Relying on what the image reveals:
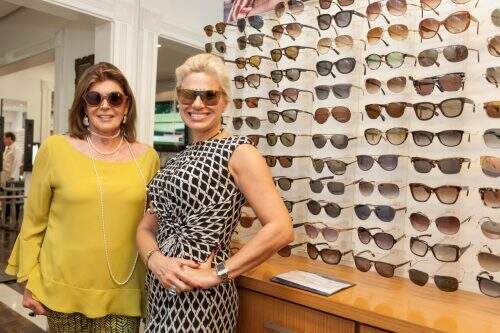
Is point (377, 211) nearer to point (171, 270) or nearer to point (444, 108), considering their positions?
point (444, 108)

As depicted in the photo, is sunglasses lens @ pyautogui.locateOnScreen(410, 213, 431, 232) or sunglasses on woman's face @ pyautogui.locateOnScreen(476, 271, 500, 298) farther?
sunglasses lens @ pyautogui.locateOnScreen(410, 213, 431, 232)

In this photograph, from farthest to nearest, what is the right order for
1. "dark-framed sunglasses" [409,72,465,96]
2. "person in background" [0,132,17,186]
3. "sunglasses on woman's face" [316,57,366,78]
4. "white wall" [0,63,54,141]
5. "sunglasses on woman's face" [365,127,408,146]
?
"white wall" [0,63,54,141] → "person in background" [0,132,17,186] → "sunglasses on woman's face" [316,57,366,78] → "sunglasses on woman's face" [365,127,408,146] → "dark-framed sunglasses" [409,72,465,96]

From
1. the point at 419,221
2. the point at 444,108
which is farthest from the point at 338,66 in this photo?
the point at 419,221

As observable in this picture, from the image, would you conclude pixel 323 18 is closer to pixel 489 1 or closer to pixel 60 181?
pixel 489 1

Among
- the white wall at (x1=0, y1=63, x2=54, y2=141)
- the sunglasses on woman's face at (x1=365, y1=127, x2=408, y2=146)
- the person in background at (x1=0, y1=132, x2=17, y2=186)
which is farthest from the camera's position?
the white wall at (x1=0, y1=63, x2=54, y2=141)

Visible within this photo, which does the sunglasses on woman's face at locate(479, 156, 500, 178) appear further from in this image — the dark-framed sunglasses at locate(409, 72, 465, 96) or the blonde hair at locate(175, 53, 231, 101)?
the blonde hair at locate(175, 53, 231, 101)

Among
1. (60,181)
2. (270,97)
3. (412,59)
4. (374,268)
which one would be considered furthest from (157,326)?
(412,59)

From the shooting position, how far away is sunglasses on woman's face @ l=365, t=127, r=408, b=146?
1331 millimetres

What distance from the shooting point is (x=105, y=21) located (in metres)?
2.34

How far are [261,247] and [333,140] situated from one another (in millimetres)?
621

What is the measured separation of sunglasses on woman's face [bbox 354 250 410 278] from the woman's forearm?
48cm

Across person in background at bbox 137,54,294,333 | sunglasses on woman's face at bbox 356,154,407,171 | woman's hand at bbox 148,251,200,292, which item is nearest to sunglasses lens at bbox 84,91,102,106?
person in background at bbox 137,54,294,333

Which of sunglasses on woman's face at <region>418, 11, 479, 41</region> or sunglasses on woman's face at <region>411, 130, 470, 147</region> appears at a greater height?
sunglasses on woman's face at <region>418, 11, 479, 41</region>

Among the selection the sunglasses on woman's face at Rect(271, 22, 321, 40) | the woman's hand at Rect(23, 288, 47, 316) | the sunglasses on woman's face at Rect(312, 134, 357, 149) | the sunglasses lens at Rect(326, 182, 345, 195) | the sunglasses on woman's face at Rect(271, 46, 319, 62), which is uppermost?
the sunglasses on woman's face at Rect(271, 22, 321, 40)
